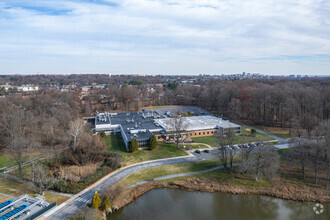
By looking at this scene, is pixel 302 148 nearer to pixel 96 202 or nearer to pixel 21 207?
pixel 96 202

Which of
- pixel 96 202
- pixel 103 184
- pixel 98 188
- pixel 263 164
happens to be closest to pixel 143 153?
pixel 103 184

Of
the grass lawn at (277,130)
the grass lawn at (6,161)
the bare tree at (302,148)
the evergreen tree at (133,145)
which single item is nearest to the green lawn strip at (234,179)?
the bare tree at (302,148)

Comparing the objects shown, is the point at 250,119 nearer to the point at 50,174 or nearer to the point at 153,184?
the point at 153,184

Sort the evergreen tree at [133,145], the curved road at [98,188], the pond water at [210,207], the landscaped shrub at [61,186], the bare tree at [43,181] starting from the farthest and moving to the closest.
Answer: the evergreen tree at [133,145] → the landscaped shrub at [61,186] → the bare tree at [43,181] → the pond water at [210,207] → the curved road at [98,188]

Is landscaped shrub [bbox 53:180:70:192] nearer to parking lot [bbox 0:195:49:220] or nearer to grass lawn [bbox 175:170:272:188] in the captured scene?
parking lot [bbox 0:195:49:220]

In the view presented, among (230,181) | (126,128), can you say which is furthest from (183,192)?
(126,128)

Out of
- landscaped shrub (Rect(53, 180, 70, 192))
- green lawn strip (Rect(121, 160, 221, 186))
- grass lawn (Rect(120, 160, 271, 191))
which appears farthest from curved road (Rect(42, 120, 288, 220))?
landscaped shrub (Rect(53, 180, 70, 192))

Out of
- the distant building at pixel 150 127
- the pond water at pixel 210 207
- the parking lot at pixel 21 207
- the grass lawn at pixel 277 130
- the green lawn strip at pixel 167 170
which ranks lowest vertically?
the pond water at pixel 210 207

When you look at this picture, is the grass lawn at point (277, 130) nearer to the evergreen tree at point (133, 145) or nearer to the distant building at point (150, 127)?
the distant building at point (150, 127)
